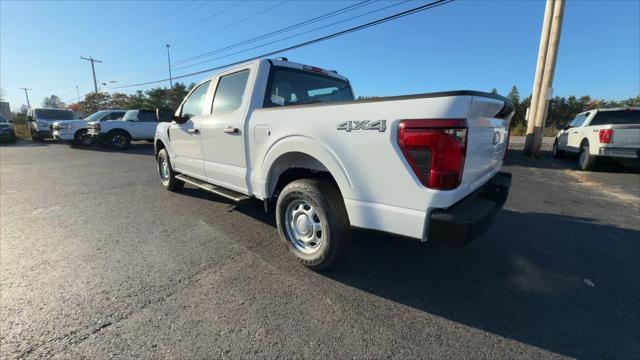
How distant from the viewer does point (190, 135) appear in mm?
4344

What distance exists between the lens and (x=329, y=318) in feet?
6.89

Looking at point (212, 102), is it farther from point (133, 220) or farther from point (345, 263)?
point (345, 263)

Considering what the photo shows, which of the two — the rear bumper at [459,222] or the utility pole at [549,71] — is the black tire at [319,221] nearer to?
the rear bumper at [459,222]

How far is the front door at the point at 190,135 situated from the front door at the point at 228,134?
0.75ft

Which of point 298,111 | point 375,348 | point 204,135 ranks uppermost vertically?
point 298,111

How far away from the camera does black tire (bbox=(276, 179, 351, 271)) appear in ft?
7.93

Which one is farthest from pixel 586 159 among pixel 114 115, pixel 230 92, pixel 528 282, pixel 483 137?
pixel 114 115

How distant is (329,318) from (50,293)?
2.26 m

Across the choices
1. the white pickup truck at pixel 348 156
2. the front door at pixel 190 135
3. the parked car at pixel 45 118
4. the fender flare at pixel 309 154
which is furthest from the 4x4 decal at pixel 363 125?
the parked car at pixel 45 118

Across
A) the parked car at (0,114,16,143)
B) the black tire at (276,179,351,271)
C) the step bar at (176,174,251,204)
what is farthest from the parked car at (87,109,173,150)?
the black tire at (276,179,351,271)

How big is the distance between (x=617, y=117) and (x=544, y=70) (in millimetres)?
3322

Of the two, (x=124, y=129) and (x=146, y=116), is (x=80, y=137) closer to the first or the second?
(x=124, y=129)

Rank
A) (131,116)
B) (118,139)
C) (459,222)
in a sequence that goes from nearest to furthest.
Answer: (459,222) → (118,139) → (131,116)

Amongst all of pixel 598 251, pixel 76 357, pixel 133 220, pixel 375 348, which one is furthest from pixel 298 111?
pixel 598 251
